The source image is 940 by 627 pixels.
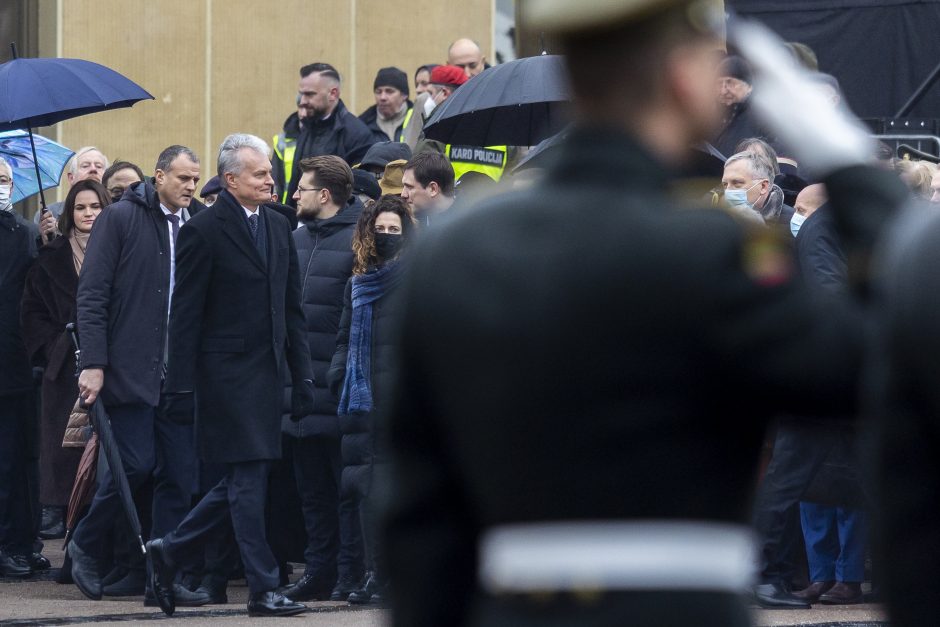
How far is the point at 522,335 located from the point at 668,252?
0.20 metres

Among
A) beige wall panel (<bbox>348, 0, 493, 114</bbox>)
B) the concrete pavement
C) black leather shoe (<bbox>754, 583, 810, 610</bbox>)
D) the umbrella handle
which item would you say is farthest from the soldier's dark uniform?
beige wall panel (<bbox>348, 0, 493, 114</bbox>)

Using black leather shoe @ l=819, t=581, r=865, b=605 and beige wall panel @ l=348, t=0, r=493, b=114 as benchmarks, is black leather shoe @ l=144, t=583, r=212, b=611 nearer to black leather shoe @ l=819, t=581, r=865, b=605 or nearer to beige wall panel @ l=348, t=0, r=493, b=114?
black leather shoe @ l=819, t=581, r=865, b=605

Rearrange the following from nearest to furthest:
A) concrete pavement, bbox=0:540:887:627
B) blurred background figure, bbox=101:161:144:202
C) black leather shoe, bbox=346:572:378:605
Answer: concrete pavement, bbox=0:540:887:627, black leather shoe, bbox=346:572:378:605, blurred background figure, bbox=101:161:144:202

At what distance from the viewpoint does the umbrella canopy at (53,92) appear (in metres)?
11.2

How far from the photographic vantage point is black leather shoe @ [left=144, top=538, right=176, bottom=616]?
905 centimetres

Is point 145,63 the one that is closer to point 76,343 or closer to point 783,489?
point 76,343

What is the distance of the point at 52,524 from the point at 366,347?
458 cm

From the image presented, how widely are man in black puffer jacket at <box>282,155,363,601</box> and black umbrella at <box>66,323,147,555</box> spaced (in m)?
0.85

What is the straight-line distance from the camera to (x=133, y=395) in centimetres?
977

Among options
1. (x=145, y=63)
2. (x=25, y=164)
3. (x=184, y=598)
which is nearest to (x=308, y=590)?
(x=184, y=598)

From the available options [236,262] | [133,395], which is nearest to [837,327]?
[236,262]

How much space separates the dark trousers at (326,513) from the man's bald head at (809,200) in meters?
2.77

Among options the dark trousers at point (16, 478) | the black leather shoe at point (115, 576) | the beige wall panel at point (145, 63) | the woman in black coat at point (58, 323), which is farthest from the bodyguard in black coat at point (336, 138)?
the beige wall panel at point (145, 63)

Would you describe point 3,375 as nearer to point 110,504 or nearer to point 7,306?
point 7,306
